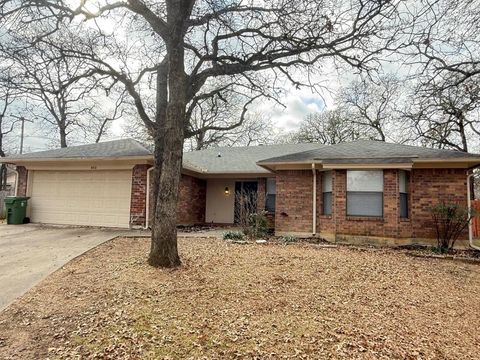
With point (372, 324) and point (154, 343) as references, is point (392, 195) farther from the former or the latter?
point (154, 343)

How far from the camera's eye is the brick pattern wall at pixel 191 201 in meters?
13.7

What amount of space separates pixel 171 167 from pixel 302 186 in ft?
20.1

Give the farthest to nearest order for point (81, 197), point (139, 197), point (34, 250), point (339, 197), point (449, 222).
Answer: point (81, 197), point (139, 197), point (339, 197), point (449, 222), point (34, 250)

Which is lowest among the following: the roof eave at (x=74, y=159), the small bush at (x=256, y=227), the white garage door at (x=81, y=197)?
the small bush at (x=256, y=227)

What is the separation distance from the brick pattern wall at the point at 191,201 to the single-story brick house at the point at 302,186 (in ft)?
0.15

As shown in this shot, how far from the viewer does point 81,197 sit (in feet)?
40.5

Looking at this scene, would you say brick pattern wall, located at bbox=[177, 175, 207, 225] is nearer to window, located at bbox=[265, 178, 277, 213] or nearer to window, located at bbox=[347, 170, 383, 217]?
window, located at bbox=[265, 178, 277, 213]

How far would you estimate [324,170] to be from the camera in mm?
11008

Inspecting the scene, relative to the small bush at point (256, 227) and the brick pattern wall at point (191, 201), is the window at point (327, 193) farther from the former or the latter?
the brick pattern wall at point (191, 201)

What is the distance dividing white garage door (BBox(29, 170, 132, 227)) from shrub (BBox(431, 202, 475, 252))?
996cm

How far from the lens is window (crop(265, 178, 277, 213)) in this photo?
14.2 meters

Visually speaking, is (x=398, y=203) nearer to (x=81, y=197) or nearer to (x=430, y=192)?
(x=430, y=192)

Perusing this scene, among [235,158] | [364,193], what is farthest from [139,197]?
[364,193]

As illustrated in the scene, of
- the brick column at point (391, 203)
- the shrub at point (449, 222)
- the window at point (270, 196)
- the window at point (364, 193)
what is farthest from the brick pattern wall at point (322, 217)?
the window at point (270, 196)
